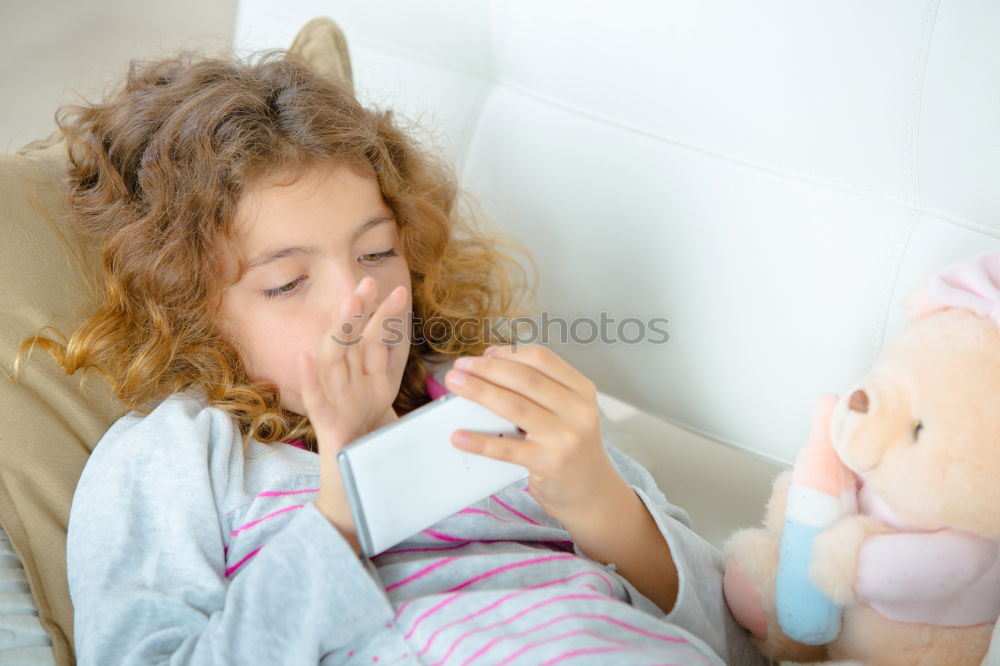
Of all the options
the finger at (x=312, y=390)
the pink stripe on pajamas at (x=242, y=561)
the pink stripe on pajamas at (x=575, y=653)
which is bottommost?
the pink stripe on pajamas at (x=242, y=561)

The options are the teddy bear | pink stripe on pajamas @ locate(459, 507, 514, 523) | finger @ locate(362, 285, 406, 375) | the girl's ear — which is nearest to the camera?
the teddy bear

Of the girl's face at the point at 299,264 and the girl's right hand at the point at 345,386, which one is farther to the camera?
the girl's face at the point at 299,264

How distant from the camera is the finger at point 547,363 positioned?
2.34 ft

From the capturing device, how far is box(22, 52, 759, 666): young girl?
689 millimetres

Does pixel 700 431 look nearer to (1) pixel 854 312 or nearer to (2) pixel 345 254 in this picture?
(1) pixel 854 312

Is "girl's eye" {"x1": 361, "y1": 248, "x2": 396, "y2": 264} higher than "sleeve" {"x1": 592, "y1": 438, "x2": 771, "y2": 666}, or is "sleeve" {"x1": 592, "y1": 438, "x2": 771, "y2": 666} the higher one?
"girl's eye" {"x1": 361, "y1": 248, "x2": 396, "y2": 264}

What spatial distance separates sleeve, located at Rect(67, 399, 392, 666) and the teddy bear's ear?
1.60 feet

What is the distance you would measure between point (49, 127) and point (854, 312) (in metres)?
1.26

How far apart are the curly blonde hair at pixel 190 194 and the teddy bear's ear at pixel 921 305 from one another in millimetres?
532

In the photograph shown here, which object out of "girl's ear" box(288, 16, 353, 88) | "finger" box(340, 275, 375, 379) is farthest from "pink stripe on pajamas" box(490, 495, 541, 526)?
"girl's ear" box(288, 16, 353, 88)

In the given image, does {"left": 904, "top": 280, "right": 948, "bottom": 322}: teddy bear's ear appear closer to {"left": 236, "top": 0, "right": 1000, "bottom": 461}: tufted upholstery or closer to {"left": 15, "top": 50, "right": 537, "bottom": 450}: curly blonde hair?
{"left": 236, "top": 0, "right": 1000, "bottom": 461}: tufted upholstery

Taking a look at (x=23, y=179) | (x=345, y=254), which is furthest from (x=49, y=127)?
(x=345, y=254)

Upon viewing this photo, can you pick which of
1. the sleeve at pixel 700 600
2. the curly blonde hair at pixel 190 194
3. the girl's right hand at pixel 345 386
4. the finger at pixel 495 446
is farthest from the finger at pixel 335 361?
the sleeve at pixel 700 600

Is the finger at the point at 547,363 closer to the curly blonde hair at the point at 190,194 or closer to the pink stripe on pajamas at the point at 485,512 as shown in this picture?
the pink stripe on pajamas at the point at 485,512
